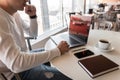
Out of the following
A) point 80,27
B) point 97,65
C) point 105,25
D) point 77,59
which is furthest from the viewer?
point 105,25

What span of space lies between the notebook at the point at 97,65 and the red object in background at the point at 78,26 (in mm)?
325

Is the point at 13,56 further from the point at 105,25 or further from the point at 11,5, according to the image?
the point at 105,25

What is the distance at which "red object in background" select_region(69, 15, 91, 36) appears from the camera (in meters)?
1.28

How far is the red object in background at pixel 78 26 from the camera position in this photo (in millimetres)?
1283

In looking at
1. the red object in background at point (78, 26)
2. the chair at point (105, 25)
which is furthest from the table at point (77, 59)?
the chair at point (105, 25)

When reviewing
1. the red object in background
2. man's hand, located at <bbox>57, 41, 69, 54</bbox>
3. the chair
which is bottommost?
man's hand, located at <bbox>57, 41, 69, 54</bbox>

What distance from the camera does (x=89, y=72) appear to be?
2.94 ft

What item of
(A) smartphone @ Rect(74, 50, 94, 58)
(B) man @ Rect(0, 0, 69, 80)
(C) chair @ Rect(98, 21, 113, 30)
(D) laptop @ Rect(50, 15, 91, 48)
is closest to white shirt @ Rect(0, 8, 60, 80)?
(B) man @ Rect(0, 0, 69, 80)

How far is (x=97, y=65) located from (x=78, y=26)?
0.49 meters

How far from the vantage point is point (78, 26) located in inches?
52.9

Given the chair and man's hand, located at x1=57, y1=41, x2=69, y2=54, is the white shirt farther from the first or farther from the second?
the chair

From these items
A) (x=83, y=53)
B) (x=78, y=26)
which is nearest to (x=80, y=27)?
(x=78, y=26)

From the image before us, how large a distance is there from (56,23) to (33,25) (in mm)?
1387

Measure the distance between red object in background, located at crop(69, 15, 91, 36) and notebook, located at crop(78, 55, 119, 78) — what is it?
1.07 ft
